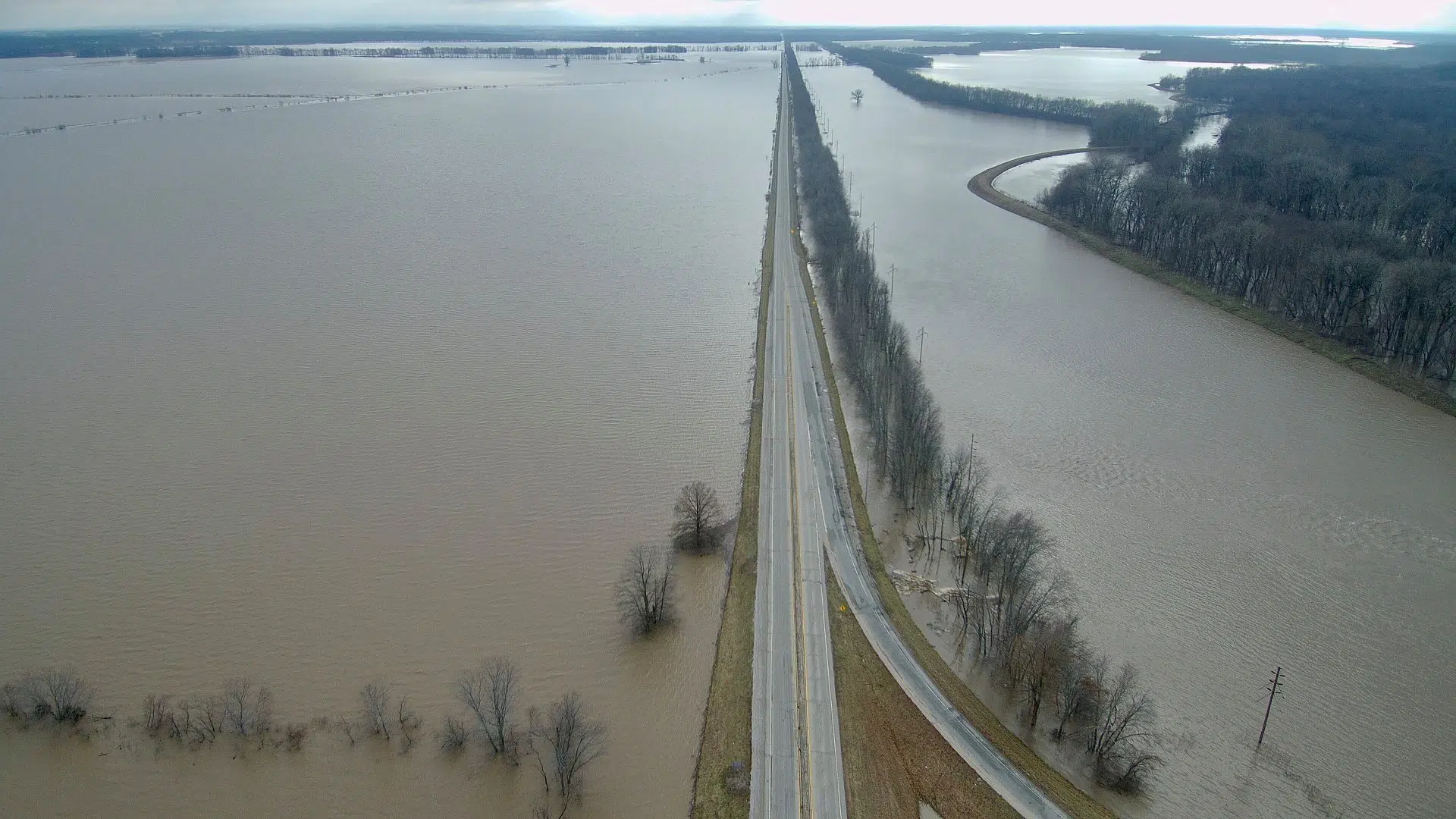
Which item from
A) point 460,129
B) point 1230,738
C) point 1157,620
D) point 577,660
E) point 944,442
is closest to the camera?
point 1230,738

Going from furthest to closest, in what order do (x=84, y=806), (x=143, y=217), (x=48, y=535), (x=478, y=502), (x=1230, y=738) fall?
(x=143, y=217)
(x=478, y=502)
(x=48, y=535)
(x=1230, y=738)
(x=84, y=806)

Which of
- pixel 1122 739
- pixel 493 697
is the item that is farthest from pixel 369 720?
pixel 1122 739

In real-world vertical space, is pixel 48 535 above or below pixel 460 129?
below

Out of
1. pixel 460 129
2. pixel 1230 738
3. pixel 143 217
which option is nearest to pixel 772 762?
pixel 1230 738

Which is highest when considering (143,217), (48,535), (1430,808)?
(143,217)

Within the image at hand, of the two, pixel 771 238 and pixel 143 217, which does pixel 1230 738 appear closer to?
pixel 771 238

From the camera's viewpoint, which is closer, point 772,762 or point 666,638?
point 772,762

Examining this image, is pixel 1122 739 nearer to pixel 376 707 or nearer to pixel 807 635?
pixel 807 635

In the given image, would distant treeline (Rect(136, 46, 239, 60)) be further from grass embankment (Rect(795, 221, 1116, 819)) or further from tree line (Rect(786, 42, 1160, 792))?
grass embankment (Rect(795, 221, 1116, 819))
